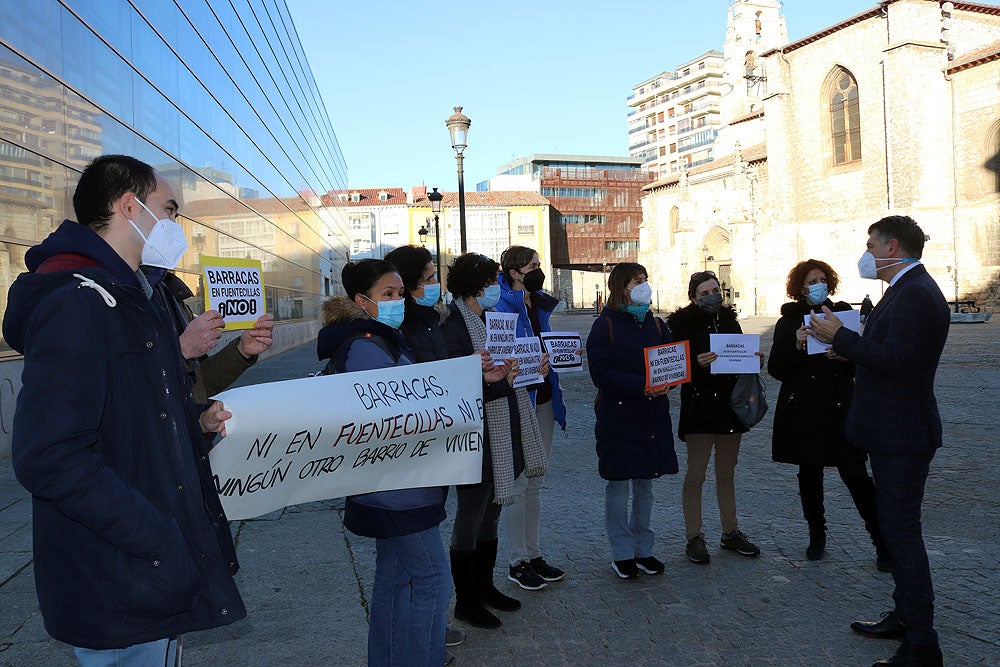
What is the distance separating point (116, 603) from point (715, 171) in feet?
171

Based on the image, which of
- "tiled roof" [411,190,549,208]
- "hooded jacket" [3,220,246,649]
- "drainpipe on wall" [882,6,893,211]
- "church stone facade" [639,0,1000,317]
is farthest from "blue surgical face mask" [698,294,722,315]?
"tiled roof" [411,190,549,208]

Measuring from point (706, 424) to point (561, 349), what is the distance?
117 centimetres

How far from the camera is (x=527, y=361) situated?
14.9ft

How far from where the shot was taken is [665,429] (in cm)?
491

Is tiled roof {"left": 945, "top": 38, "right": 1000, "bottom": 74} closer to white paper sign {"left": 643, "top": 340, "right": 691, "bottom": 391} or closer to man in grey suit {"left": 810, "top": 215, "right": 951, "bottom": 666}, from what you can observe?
white paper sign {"left": 643, "top": 340, "right": 691, "bottom": 391}

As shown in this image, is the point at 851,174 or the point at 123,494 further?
the point at 851,174

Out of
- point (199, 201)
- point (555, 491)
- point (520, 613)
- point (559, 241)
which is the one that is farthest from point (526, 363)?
point (559, 241)

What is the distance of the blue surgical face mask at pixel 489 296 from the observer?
4289 mm

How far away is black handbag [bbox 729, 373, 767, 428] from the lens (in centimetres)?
512

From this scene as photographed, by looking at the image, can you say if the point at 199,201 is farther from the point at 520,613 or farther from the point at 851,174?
the point at 851,174

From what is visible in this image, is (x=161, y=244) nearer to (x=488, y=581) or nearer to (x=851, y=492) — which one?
(x=488, y=581)

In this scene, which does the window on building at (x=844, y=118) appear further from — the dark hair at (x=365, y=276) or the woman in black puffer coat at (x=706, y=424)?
the dark hair at (x=365, y=276)

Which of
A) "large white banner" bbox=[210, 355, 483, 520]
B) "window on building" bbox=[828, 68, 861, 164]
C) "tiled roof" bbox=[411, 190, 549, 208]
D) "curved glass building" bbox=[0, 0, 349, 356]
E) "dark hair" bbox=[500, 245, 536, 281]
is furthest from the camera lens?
"tiled roof" bbox=[411, 190, 549, 208]

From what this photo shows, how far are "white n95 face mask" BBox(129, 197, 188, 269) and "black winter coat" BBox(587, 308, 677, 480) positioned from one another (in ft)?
9.71
